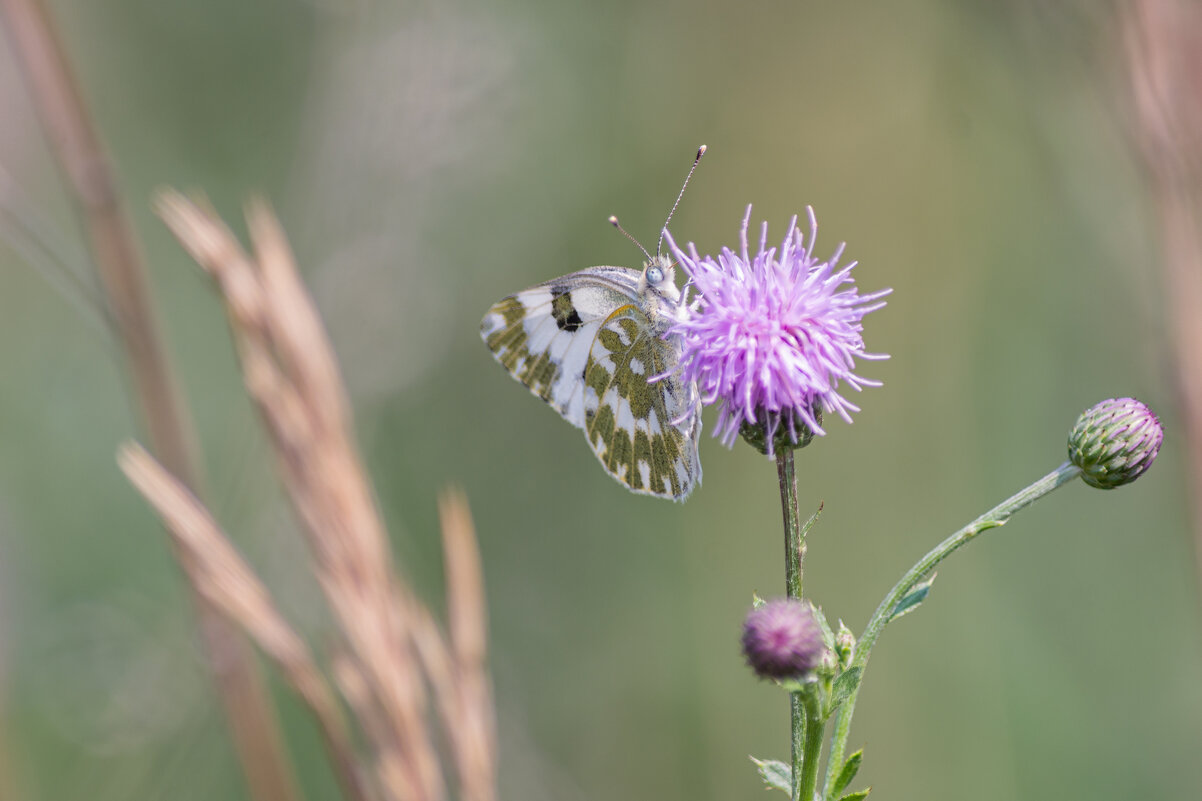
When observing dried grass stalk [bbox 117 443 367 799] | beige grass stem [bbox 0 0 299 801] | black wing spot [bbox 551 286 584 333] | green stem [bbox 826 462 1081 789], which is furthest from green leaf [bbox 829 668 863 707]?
black wing spot [bbox 551 286 584 333]

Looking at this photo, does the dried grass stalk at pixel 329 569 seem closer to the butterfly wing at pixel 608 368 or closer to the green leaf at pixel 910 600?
the butterfly wing at pixel 608 368

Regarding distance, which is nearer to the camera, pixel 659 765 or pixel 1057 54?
pixel 1057 54

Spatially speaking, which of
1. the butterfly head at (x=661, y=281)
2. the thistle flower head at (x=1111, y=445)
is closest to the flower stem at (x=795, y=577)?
the thistle flower head at (x=1111, y=445)

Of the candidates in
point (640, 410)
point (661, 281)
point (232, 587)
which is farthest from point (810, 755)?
point (661, 281)

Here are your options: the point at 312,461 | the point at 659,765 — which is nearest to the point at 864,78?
the point at 659,765

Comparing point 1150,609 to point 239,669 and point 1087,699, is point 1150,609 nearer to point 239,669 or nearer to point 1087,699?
point 1087,699

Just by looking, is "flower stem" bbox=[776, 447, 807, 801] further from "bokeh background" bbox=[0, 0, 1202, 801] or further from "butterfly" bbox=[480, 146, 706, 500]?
"bokeh background" bbox=[0, 0, 1202, 801]
